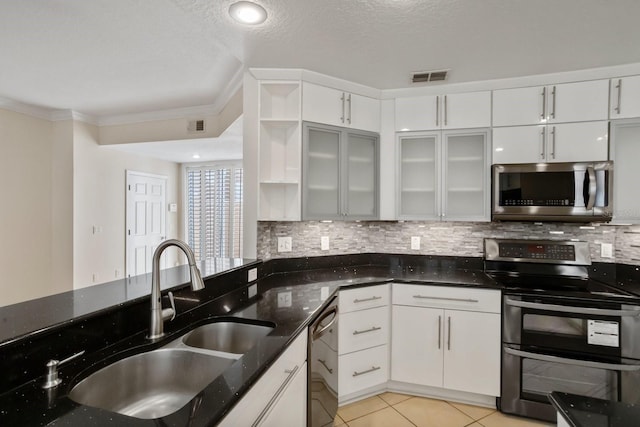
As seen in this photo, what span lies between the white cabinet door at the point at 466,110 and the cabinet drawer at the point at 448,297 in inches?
54.1

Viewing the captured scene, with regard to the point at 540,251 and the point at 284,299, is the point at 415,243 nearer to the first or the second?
the point at 540,251

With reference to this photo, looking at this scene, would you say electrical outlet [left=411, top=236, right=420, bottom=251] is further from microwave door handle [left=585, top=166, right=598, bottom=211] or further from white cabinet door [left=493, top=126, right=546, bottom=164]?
microwave door handle [left=585, top=166, right=598, bottom=211]

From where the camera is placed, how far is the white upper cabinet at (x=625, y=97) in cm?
232

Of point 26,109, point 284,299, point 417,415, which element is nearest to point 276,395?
point 284,299

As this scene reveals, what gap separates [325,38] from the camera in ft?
6.65

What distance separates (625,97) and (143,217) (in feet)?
19.9

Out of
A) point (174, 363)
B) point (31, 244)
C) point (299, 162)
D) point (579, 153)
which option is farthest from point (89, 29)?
point (579, 153)

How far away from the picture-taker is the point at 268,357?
3.58 feet

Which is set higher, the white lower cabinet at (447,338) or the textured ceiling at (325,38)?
the textured ceiling at (325,38)

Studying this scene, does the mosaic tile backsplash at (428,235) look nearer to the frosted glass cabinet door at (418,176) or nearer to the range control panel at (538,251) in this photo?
the range control panel at (538,251)

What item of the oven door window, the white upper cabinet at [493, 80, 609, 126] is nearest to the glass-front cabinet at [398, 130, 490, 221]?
the white upper cabinet at [493, 80, 609, 126]

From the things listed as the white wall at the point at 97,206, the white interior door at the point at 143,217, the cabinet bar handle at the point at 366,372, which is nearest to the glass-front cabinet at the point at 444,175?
the cabinet bar handle at the point at 366,372

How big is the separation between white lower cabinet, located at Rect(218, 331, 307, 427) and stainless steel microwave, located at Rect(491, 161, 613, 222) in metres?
2.01

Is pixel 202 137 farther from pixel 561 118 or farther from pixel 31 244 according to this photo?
pixel 561 118
